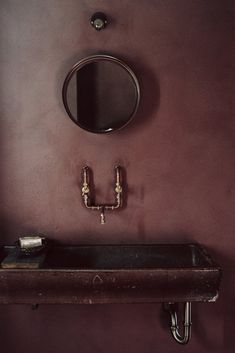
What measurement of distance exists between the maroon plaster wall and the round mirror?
0.09 m

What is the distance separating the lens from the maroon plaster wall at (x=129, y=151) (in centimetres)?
224

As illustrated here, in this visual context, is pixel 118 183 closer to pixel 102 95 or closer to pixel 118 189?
pixel 118 189

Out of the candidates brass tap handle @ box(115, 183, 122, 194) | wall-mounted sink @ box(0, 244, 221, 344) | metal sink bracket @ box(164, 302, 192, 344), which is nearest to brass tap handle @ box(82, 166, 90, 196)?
brass tap handle @ box(115, 183, 122, 194)

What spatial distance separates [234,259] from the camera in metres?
2.37

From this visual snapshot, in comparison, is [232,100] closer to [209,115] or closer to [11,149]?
[209,115]

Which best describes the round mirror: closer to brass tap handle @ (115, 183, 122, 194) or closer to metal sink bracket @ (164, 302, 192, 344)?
brass tap handle @ (115, 183, 122, 194)

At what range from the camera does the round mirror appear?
7.26ft

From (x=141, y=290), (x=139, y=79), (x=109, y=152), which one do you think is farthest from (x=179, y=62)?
(x=141, y=290)

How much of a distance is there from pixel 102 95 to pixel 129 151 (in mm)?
381

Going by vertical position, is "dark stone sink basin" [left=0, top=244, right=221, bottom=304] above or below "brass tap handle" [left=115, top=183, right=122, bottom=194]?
below

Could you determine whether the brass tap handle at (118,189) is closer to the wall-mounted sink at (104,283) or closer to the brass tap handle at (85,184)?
the brass tap handle at (85,184)

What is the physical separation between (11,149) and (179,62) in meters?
1.17

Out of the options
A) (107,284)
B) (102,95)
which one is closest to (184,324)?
(107,284)

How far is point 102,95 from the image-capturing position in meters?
2.24
